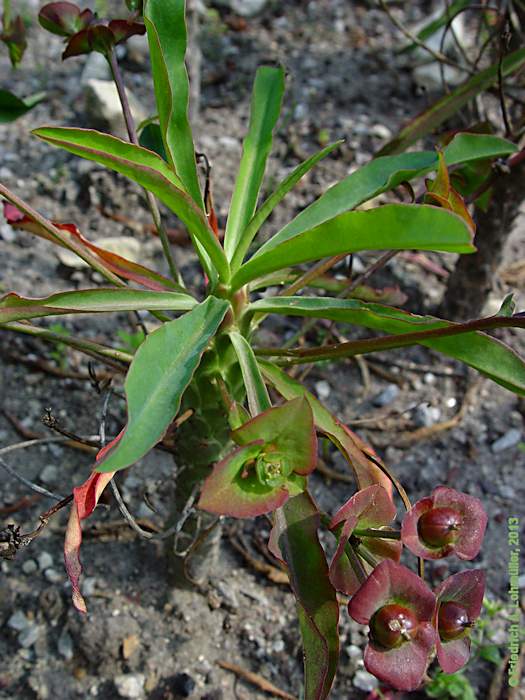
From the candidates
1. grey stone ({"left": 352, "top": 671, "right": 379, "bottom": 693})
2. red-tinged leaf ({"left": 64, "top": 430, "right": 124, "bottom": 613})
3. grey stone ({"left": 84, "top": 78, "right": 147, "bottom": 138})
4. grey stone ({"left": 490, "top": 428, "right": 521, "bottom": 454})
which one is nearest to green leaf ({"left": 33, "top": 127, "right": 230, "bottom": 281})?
red-tinged leaf ({"left": 64, "top": 430, "right": 124, "bottom": 613})

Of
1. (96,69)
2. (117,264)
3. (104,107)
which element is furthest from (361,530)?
(96,69)

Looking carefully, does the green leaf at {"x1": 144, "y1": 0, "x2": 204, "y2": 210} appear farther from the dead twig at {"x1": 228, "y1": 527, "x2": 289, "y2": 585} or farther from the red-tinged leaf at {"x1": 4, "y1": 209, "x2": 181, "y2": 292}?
the dead twig at {"x1": 228, "y1": 527, "x2": 289, "y2": 585}

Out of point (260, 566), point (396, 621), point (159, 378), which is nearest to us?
point (396, 621)

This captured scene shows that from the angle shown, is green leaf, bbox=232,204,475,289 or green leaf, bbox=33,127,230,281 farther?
green leaf, bbox=33,127,230,281

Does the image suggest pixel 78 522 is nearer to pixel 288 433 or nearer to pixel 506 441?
pixel 288 433

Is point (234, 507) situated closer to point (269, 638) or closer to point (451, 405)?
point (269, 638)
